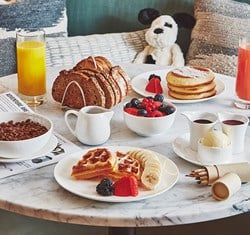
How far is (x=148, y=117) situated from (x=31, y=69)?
0.46 metres

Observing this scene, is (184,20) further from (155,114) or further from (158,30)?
(155,114)

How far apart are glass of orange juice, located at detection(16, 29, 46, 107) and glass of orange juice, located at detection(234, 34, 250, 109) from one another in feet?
2.00

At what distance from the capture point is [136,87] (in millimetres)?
2039

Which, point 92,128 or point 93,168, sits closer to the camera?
point 93,168

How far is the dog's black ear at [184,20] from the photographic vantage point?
9.80ft

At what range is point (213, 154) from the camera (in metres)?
1.48

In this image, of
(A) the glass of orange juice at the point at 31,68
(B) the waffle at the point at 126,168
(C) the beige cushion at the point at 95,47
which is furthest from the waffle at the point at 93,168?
(C) the beige cushion at the point at 95,47

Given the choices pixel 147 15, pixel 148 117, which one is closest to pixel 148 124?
pixel 148 117

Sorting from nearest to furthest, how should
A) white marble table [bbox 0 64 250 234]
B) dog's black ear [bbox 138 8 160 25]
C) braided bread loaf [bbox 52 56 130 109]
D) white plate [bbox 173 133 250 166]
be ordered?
white marble table [bbox 0 64 250 234] → white plate [bbox 173 133 250 166] → braided bread loaf [bbox 52 56 130 109] → dog's black ear [bbox 138 8 160 25]

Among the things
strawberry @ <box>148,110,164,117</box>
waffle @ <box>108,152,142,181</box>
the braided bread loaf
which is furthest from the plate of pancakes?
waffle @ <box>108,152,142,181</box>

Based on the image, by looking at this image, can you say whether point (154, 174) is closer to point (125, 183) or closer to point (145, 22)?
point (125, 183)

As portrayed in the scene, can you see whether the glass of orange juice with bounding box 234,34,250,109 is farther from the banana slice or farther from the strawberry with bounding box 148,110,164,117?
the banana slice

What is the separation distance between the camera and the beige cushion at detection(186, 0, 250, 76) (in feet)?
9.07

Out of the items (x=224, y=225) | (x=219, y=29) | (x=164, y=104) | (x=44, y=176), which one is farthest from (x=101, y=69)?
(x=219, y=29)
